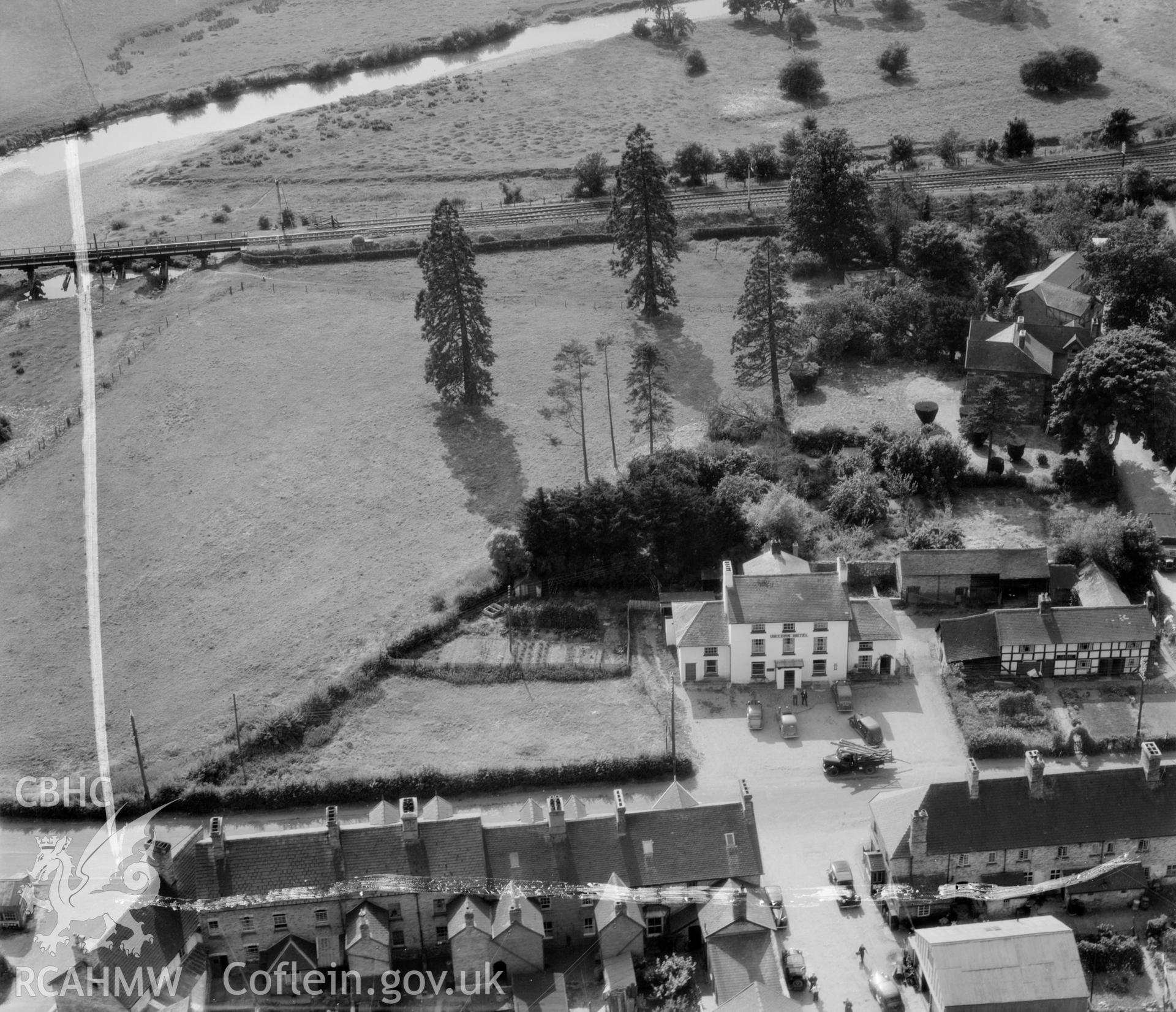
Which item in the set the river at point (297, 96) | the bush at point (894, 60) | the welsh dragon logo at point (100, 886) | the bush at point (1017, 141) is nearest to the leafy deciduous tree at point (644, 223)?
the bush at point (1017, 141)

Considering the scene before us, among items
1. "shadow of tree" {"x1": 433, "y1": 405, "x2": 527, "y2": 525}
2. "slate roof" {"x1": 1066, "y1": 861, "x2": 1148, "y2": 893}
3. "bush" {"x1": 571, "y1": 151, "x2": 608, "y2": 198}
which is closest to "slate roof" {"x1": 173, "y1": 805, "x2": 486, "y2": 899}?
"slate roof" {"x1": 1066, "y1": 861, "x2": 1148, "y2": 893}

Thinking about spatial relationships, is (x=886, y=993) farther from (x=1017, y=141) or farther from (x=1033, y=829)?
(x=1017, y=141)

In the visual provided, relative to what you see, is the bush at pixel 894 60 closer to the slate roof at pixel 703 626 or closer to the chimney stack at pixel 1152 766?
the slate roof at pixel 703 626

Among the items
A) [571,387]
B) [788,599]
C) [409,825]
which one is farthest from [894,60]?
[409,825]

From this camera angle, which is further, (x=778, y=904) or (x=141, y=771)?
(x=141, y=771)

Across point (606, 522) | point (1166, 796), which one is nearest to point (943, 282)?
point (606, 522)
